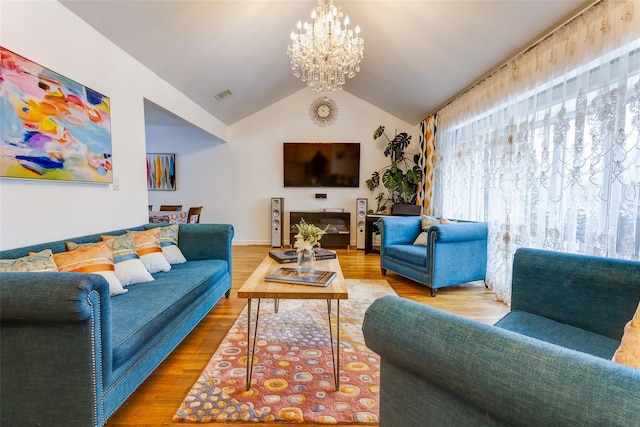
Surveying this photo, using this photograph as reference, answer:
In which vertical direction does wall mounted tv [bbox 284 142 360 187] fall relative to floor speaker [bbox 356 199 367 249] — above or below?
above

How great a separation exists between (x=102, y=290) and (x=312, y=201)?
4.74m

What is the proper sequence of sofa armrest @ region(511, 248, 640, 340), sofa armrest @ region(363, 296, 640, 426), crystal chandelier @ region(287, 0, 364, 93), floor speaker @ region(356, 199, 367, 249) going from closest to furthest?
sofa armrest @ region(363, 296, 640, 426)
sofa armrest @ region(511, 248, 640, 340)
crystal chandelier @ region(287, 0, 364, 93)
floor speaker @ region(356, 199, 367, 249)

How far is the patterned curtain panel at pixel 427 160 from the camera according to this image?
4734 millimetres

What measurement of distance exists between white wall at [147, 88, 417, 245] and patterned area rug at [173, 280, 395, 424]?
3.55 meters

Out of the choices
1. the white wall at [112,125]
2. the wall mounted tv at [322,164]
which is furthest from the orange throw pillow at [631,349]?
the wall mounted tv at [322,164]

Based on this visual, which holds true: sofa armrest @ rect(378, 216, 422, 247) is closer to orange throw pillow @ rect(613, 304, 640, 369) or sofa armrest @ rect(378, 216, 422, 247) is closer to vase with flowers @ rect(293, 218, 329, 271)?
vase with flowers @ rect(293, 218, 329, 271)

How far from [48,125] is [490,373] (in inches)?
102

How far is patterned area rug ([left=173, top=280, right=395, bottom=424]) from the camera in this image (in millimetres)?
1428

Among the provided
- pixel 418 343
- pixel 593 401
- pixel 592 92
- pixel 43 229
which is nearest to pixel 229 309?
pixel 43 229

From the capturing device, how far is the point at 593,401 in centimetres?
48

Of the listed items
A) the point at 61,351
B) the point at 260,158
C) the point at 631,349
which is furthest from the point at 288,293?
the point at 260,158

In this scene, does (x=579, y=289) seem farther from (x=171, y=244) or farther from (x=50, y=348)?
(x=171, y=244)

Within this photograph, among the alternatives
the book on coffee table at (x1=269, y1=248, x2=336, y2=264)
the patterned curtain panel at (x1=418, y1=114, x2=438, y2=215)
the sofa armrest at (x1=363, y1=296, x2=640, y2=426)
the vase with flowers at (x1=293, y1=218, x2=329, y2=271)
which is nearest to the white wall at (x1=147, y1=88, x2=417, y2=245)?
the patterned curtain panel at (x1=418, y1=114, x2=438, y2=215)

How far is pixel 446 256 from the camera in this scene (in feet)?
9.99
